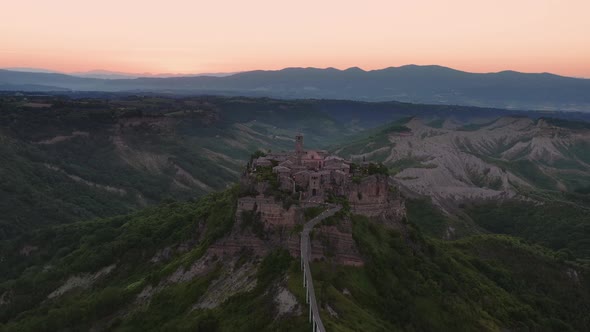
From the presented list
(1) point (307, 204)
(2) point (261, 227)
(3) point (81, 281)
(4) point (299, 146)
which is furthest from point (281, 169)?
(3) point (81, 281)

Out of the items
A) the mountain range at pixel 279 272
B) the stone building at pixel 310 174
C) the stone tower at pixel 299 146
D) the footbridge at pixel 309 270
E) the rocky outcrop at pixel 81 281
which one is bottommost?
the rocky outcrop at pixel 81 281

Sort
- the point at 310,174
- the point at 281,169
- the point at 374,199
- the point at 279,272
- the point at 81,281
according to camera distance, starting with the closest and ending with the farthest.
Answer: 1. the point at 279,272
2. the point at 310,174
3. the point at 281,169
4. the point at 374,199
5. the point at 81,281

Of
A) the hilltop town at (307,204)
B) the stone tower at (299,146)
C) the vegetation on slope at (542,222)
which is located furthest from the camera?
the vegetation on slope at (542,222)

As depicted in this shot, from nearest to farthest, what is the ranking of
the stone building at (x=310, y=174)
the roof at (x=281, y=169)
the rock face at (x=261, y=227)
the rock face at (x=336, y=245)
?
the rock face at (x=336, y=245) → the rock face at (x=261, y=227) → the stone building at (x=310, y=174) → the roof at (x=281, y=169)

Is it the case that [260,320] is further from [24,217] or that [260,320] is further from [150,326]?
[24,217]

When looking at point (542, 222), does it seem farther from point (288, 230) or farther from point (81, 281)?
point (81, 281)

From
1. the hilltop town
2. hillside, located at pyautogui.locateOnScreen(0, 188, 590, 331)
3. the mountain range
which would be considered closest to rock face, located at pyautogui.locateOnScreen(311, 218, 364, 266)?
the hilltop town

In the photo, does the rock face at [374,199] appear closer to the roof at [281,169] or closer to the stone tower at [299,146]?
the roof at [281,169]

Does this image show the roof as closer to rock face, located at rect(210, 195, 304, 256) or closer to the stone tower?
rock face, located at rect(210, 195, 304, 256)

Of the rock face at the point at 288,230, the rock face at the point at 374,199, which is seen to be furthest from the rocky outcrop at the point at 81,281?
the rock face at the point at 374,199
